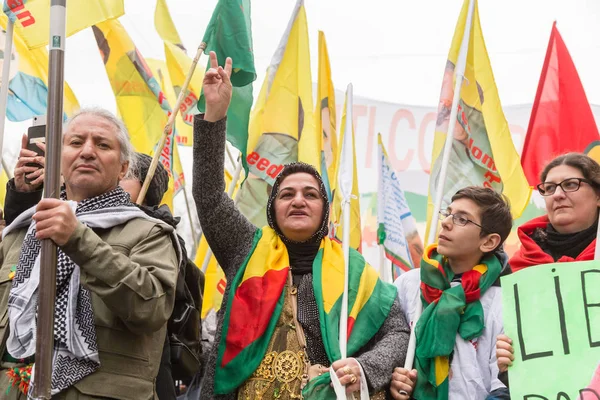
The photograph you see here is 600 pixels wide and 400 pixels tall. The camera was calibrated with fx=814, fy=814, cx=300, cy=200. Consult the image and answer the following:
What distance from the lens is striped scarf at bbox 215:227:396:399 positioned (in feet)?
9.95

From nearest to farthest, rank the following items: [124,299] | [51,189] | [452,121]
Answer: [51,189]
[124,299]
[452,121]

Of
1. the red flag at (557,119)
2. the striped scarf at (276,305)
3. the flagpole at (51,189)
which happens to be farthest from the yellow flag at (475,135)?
the flagpole at (51,189)

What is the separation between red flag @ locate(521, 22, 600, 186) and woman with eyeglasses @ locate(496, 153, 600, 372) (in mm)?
1744

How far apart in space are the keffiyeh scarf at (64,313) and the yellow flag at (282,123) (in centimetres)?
252

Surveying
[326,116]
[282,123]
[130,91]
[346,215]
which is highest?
[130,91]

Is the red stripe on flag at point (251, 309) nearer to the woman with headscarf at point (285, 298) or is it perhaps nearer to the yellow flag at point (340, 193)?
the woman with headscarf at point (285, 298)

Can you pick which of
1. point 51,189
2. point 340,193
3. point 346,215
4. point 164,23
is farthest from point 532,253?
point 164,23

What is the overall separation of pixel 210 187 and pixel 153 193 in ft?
2.54

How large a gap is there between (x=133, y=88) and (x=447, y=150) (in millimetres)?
3007

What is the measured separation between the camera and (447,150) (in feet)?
13.6

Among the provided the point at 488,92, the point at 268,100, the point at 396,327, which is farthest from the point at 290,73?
the point at 396,327

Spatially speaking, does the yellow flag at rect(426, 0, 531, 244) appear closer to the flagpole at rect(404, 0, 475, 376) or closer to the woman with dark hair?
the flagpole at rect(404, 0, 475, 376)

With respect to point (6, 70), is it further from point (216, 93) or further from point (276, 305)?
point (276, 305)

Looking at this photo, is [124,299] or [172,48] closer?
[124,299]
